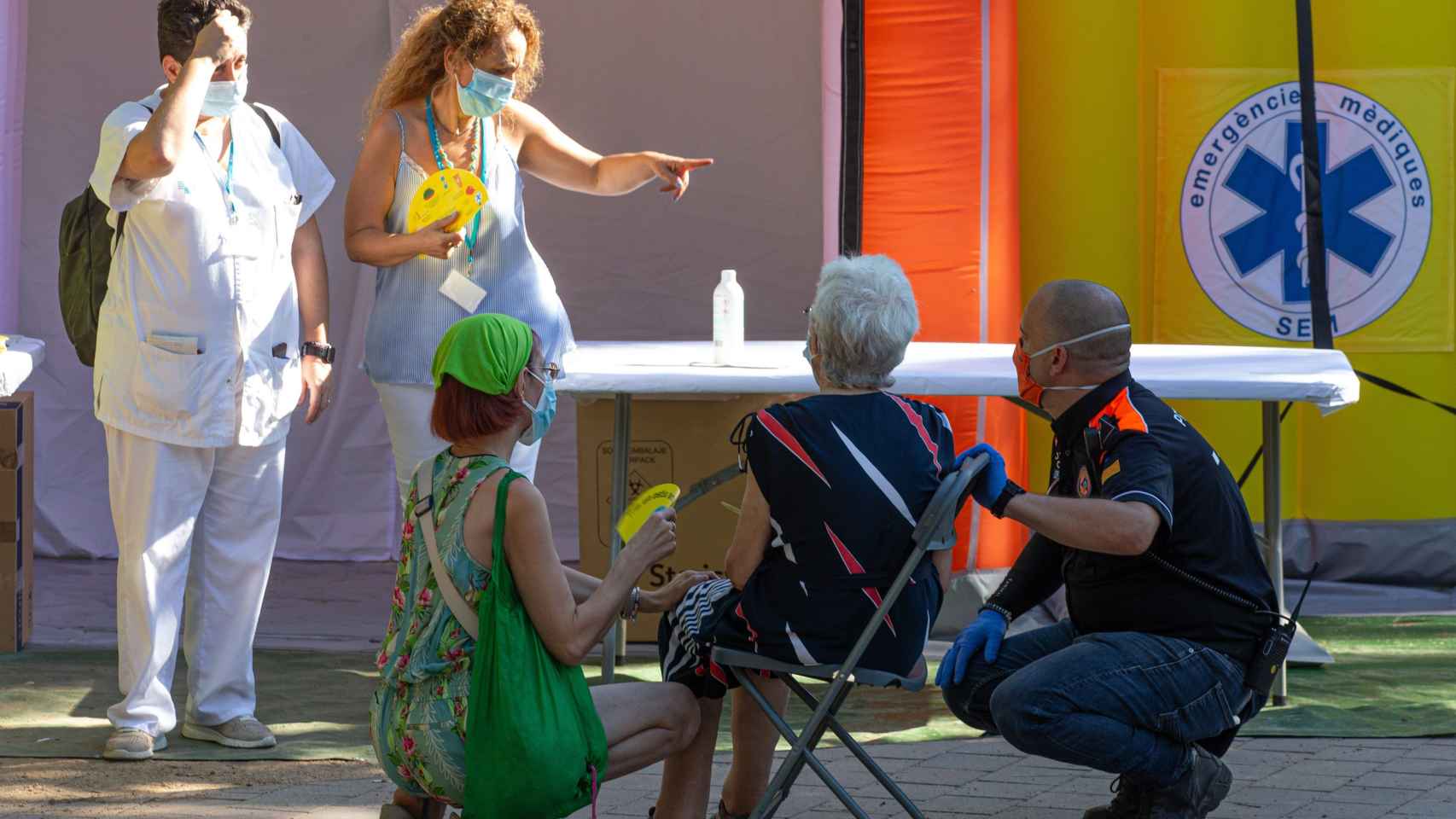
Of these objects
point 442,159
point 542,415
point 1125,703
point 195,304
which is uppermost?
point 442,159

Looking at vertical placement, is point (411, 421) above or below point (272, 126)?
below

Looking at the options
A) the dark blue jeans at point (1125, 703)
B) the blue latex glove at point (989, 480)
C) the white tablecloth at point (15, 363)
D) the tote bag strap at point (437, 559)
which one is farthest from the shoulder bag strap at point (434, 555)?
the white tablecloth at point (15, 363)

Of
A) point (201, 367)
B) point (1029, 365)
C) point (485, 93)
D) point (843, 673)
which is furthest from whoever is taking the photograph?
point (485, 93)

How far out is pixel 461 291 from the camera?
4078 mm

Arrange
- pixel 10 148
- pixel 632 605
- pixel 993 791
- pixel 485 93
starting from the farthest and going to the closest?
pixel 10 148, pixel 485 93, pixel 993 791, pixel 632 605

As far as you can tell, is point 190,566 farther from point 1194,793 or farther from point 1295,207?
point 1295,207

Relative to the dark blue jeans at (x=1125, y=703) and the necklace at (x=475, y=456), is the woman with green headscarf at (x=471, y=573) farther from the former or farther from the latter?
the dark blue jeans at (x=1125, y=703)

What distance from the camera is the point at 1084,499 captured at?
3023 millimetres

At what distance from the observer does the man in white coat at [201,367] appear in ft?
12.5

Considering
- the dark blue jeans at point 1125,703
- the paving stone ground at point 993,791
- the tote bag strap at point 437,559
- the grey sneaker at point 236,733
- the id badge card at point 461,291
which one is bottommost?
Result: the paving stone ground at point 993,791

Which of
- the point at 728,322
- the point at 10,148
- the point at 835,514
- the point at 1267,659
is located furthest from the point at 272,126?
the point at 1267,659

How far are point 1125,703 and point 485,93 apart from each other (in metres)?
1.99

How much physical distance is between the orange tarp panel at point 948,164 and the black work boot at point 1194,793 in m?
2.10

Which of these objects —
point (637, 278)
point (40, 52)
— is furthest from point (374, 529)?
point (40, 52)
